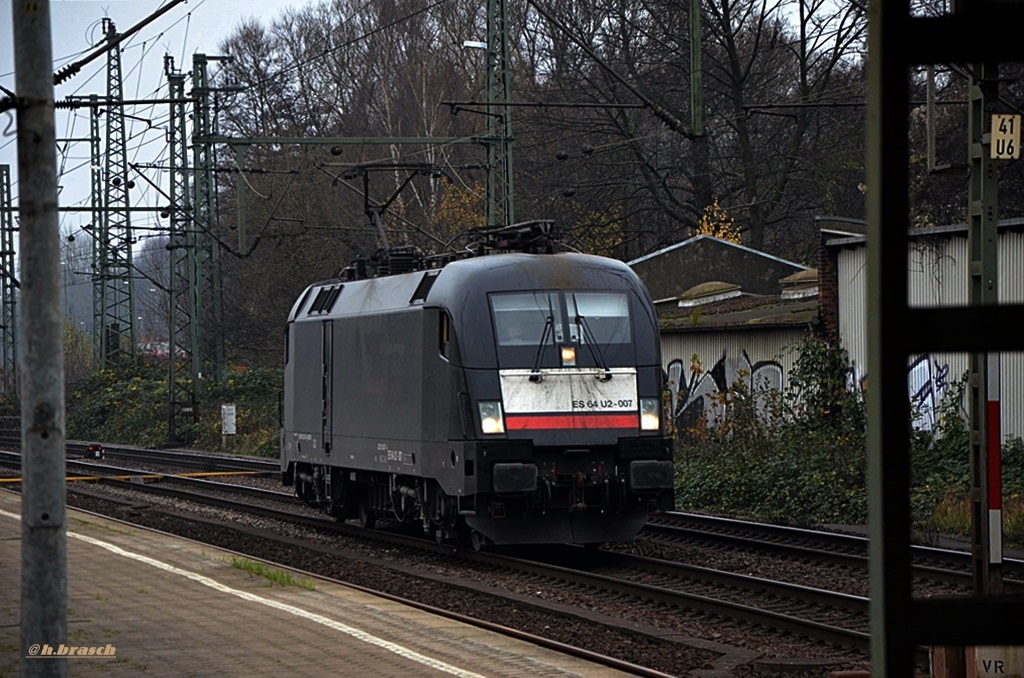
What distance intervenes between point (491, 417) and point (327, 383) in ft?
17.8

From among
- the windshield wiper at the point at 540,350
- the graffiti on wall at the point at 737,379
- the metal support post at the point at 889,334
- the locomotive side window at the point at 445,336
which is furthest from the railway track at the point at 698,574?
the metal support post at the point at 889,334

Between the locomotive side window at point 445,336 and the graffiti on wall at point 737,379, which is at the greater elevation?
the locomotive side window at point 445,336

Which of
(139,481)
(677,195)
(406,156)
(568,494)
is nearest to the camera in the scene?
(568,494)

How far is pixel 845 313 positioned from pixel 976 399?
14671 mm

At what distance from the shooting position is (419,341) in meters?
15.8

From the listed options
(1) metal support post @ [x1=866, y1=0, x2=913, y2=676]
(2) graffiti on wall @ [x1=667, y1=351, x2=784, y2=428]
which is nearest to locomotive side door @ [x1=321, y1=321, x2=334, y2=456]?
(2) graffiti on wall @ [x1=667, y1=351, x2=784, y2=428]

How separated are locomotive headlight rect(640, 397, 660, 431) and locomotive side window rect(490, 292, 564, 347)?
3.80ft

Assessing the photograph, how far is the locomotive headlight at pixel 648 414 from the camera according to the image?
15102 millimetres

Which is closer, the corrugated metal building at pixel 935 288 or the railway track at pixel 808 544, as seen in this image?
the railway track at pixel 808 544

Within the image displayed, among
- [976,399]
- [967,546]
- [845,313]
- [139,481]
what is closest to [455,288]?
[967,546]

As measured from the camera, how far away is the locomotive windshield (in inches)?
586

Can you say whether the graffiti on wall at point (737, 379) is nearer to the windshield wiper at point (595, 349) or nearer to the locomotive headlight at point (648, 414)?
the locomotive headlight at point (648, 414)

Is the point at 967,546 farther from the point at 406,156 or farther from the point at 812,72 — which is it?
the point at 406,156

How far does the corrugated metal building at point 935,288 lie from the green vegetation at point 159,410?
1908 centimetres
